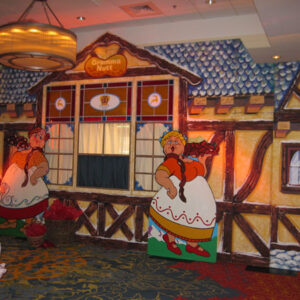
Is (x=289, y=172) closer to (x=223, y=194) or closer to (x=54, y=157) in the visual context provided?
(x=223, y=194)

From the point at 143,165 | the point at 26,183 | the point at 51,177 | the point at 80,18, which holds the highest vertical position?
the point at 80,18

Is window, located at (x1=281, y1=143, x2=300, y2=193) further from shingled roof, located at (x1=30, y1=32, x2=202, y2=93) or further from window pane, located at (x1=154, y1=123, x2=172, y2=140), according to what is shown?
window pane, located at (x1=154, y1=123, x2=172, y2=140)

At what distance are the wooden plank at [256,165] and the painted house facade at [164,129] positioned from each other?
2 centimetres

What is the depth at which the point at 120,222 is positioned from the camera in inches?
261

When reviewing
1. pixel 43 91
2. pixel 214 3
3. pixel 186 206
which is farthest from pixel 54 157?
pixel 214 3

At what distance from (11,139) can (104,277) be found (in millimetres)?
3613

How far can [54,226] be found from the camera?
21.7ft

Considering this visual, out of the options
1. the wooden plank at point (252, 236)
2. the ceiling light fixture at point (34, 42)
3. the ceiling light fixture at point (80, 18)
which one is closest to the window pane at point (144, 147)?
the wooden plank at point (252, 236)

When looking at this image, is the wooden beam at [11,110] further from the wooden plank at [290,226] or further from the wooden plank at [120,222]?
the wooden plank at [290,226]

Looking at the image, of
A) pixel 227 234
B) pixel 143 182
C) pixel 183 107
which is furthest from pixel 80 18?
pixel 227 234

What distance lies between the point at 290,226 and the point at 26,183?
15.3ft

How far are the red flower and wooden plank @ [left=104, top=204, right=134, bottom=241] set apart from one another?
22.5 inches

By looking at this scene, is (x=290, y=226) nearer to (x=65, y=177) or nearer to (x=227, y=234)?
(x=227, y=234)

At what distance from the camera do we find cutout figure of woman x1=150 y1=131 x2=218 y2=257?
19.7 feet
